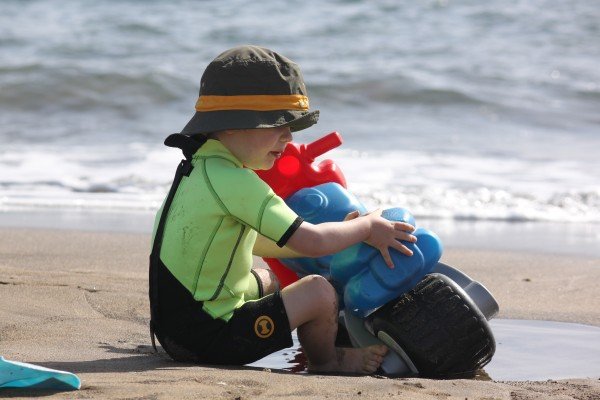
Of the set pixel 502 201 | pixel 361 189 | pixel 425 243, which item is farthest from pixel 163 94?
pixel 425 243

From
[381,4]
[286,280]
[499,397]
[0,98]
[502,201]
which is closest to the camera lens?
[499,397]

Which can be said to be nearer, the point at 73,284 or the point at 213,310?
the point at 213,310

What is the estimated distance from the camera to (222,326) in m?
3.07

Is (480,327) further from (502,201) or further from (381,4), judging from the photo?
(381,4)

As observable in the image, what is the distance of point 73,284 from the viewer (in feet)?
13.8

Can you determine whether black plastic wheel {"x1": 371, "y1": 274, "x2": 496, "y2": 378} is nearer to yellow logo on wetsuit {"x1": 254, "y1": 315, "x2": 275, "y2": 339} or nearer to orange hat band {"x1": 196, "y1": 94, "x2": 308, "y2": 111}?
yellow logo on wetsuit {"x1": 254, "y1": 315, "x2": 275, "y2": 339}

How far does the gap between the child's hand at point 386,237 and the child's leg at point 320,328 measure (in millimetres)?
192

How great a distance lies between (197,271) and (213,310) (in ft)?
0.42

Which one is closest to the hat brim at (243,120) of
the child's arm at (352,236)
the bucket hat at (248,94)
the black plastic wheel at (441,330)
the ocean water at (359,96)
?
the bucket hat at (248,94)

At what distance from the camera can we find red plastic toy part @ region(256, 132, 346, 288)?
3.53m

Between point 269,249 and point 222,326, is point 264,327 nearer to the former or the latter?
point 222,326

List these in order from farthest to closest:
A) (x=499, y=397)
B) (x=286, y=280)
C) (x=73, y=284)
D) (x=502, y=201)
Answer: (x=502, y=201) < (x=73, y=284) < (x=286, y=280) < (x=499, y=397)

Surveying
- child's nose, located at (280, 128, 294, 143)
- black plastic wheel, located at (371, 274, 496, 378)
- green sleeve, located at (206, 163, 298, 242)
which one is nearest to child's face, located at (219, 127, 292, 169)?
child's nose, located at (280, 128, 294, 143)

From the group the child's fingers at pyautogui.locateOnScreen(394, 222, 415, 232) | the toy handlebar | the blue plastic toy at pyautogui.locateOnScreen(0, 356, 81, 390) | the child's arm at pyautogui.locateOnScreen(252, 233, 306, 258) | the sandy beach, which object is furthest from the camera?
the toy handlebar
